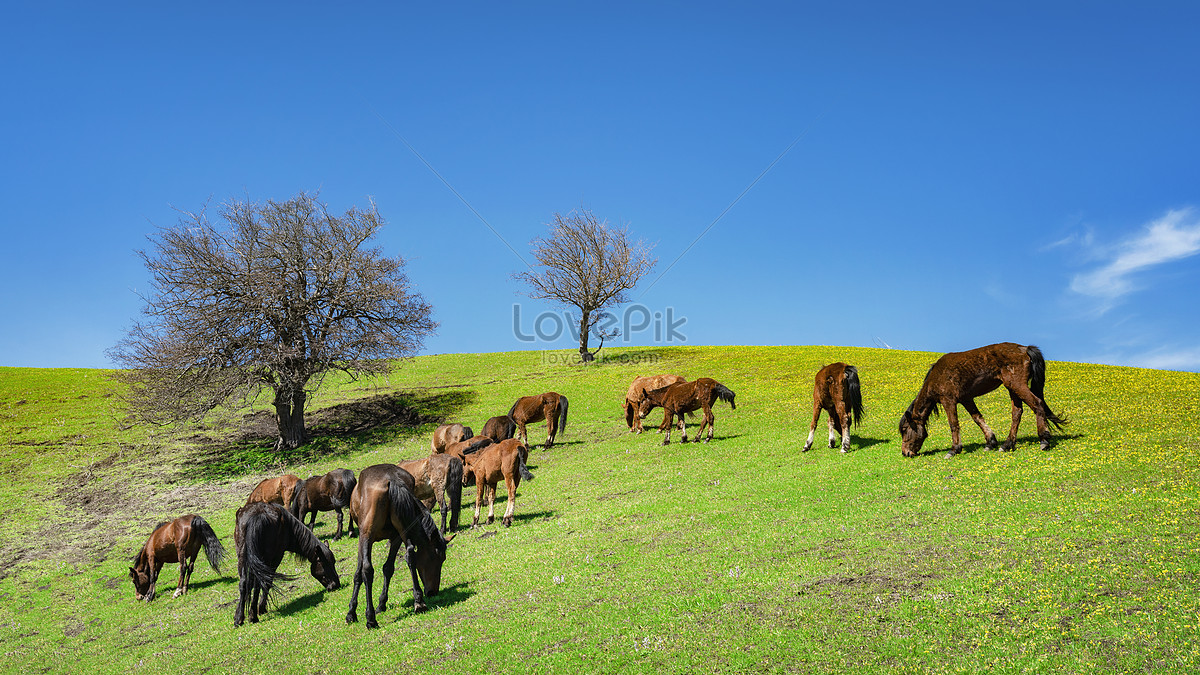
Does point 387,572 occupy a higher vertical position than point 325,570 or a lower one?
higher

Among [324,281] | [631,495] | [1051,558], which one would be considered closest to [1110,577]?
[1051,558]

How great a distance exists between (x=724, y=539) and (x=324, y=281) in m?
31.0

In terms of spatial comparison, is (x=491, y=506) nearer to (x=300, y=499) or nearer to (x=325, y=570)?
(x=325, y=570)

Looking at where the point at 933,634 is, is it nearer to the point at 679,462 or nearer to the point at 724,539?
the point at 724,539

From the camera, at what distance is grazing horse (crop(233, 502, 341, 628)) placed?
13.9 m

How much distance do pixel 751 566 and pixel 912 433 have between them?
946 cm

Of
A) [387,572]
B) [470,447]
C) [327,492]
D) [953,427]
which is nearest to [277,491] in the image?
[327,492]

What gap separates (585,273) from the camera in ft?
192

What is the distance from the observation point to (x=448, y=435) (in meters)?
27.1

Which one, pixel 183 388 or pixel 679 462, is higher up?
pixel 183 388

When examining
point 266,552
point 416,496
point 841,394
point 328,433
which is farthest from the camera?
point 328,433

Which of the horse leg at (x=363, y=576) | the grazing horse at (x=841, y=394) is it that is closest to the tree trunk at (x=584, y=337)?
the grazing horse at (x=841, y=394)

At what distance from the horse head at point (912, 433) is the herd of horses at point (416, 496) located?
35 mm

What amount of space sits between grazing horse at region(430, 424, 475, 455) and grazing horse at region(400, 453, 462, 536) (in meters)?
6.38
